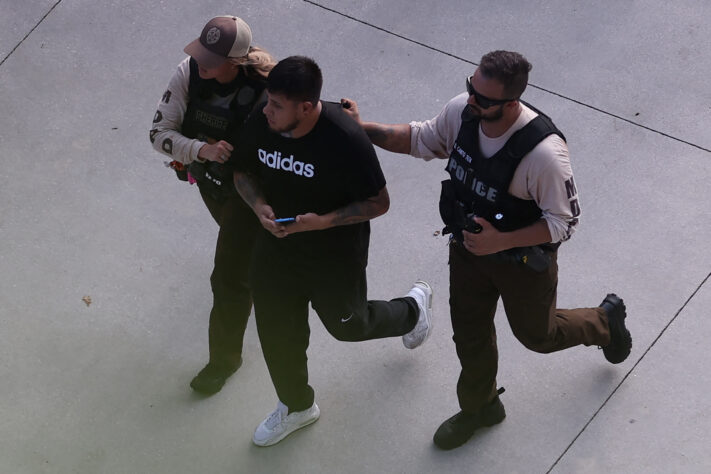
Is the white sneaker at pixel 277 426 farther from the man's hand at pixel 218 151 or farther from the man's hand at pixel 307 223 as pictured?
the man's hand at pixel 218 151

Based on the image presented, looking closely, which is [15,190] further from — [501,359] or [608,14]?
[608,14]

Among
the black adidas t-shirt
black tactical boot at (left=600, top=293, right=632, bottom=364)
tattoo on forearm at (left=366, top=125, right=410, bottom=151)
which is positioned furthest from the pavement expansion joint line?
tattoo on forearm at (left=366, top=125, right=410, bottom=151)

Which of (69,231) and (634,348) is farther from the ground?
(634,348)

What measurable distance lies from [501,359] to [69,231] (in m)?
2.38

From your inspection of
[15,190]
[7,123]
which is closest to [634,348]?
[15,190]

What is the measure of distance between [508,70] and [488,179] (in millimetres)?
412

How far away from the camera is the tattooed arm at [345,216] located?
3.62 metres

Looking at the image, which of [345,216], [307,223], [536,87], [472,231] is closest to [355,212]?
[345,216]

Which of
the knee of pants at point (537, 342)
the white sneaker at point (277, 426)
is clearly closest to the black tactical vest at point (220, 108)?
the white sneaker at point (277, 426)

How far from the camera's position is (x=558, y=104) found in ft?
18.3

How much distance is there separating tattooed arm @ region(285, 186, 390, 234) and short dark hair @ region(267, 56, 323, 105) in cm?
45

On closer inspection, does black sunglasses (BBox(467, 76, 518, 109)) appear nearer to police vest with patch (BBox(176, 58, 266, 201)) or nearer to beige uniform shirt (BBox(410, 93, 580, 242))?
beige uniform shirt (BBox(410, 93, 580, 242))

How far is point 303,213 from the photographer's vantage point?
3.72 m

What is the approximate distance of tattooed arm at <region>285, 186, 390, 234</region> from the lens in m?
3.62
